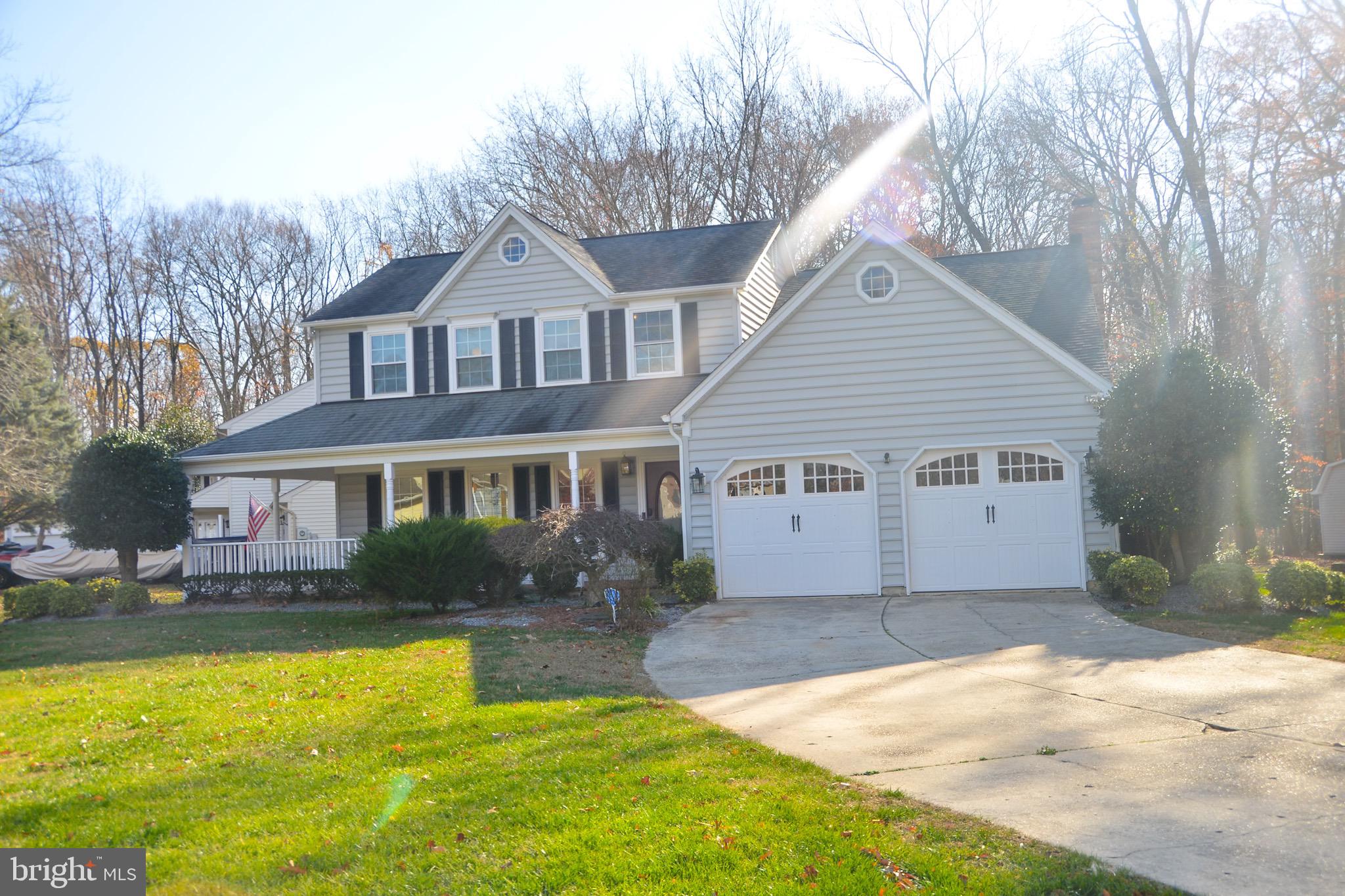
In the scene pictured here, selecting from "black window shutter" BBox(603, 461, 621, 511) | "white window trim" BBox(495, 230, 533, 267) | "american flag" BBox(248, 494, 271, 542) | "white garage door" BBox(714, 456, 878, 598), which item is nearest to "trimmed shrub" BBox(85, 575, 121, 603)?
"american flag" BBox(248, 494, 271, 542)

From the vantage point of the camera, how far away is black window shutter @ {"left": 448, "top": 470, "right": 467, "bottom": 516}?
2097cm

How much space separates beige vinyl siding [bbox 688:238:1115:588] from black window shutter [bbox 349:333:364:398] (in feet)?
29.1

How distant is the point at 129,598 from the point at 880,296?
14270mm

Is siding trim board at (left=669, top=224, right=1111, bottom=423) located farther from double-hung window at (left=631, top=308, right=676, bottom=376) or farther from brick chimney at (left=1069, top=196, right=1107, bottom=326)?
brick chimney at (left=1069, top=196, right=1107, bottom=326)

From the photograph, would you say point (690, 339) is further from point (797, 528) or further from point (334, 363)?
point (334, 363)

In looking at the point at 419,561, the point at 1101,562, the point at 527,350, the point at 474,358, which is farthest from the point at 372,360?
the point at 1101,562

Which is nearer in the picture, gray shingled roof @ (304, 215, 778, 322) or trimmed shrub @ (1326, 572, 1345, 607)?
trimmed shrub @ (1326, 572, 1345, 607)

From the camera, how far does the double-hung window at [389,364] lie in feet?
69.0

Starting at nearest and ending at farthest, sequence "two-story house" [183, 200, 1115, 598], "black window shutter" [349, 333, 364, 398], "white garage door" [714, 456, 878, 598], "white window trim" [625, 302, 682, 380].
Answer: "two-story house" [183, 200, 1115, 598]
"white garage door" [714, 456, 878, 598]
"white window trim" [625, 302, 682, 380]
"black window shutter" [349, 333, 364, 398]

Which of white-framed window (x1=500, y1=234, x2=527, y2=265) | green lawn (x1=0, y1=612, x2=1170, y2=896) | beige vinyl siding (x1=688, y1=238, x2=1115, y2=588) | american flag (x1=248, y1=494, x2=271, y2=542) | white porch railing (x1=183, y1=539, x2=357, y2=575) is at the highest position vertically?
white-framed window (x1=500, y1=234, x2=527, y2=265)

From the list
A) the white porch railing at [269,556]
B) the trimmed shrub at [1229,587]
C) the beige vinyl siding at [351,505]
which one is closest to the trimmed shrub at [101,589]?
the white porch railing at [269,556]

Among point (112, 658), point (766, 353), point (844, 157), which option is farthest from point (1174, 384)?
point (844, 157)

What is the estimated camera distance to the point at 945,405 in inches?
603

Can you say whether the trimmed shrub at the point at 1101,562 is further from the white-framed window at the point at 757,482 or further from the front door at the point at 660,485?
the front door at the point at 660,485
